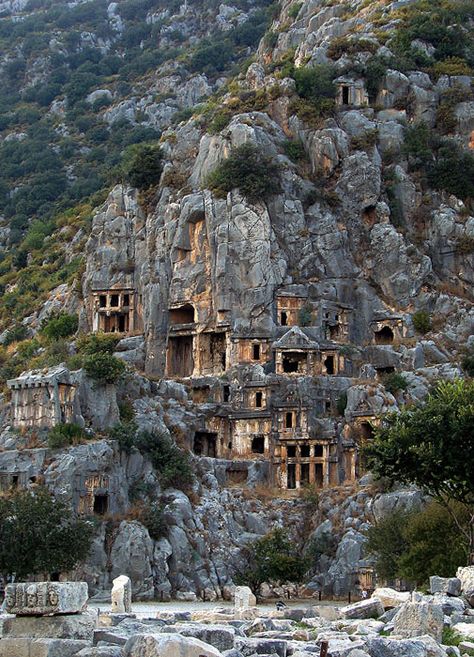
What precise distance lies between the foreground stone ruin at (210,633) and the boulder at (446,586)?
1.64 m

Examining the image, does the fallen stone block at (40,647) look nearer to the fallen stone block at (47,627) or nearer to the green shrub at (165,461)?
the fallen stone block at (47,627)

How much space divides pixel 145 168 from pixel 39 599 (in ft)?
284

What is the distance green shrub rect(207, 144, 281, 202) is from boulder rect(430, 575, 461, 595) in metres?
62.8

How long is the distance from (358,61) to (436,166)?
12865mm

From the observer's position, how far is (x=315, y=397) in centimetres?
9344

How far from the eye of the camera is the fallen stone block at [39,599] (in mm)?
26188

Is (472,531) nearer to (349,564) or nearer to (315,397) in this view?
(349,564)

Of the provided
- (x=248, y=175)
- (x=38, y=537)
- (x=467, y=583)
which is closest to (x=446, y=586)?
(x=467, y=583)

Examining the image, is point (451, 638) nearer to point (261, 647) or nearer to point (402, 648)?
point (402, 648)

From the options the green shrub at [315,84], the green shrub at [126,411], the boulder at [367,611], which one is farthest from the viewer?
the green shrub at [315,84]

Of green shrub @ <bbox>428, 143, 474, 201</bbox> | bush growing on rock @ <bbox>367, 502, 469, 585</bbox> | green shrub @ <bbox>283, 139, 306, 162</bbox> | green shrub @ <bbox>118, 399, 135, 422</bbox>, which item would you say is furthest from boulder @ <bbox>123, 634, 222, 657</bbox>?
green shrub @ <bbox>428, 143, 474, 201</bbox>

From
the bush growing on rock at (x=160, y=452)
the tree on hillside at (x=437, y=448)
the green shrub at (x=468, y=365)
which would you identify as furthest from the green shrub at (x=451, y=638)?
the green shrub at (x=468, y=365)

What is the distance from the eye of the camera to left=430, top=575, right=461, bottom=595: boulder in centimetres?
3894

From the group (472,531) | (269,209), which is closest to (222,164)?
(269,209)
